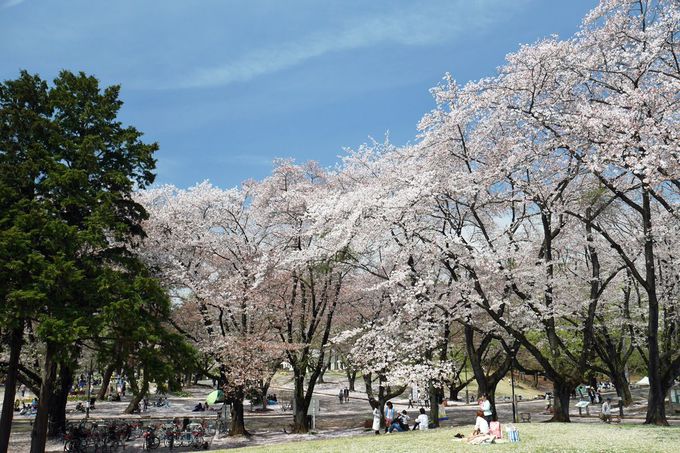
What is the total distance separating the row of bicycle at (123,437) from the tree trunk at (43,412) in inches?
164

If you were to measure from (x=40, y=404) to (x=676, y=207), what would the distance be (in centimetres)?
2024

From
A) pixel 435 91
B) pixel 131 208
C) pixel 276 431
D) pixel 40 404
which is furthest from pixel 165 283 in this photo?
pixel 435 91

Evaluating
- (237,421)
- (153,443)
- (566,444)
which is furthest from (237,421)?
(566,444)

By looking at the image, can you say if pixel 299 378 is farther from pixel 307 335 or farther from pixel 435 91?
pixel 435 91

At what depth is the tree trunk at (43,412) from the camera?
1577 cm

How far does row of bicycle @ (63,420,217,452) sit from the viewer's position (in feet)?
65.7

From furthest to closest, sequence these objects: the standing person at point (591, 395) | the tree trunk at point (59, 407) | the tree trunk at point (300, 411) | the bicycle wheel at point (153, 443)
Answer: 1. the standing person at point (591, 395)
2. the tree trunk at point (300, 411)
3. the tree trunk at point (59, 407)
4. the bicycle wheel at point (153, 443)

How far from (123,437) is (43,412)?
653cm

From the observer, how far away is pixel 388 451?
1076 cm

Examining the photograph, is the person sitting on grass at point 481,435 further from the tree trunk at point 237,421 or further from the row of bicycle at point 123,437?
the tree trunk at point 237,421

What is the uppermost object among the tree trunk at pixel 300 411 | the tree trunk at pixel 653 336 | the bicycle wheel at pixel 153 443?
the tree trunk at pixel 653 336

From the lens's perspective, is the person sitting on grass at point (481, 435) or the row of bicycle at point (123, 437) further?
the row of bicycle at point (123, 437)

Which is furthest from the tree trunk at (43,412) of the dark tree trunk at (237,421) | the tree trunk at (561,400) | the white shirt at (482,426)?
the tree trunk at (561,400)

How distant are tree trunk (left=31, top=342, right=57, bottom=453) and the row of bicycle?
4171 mm
